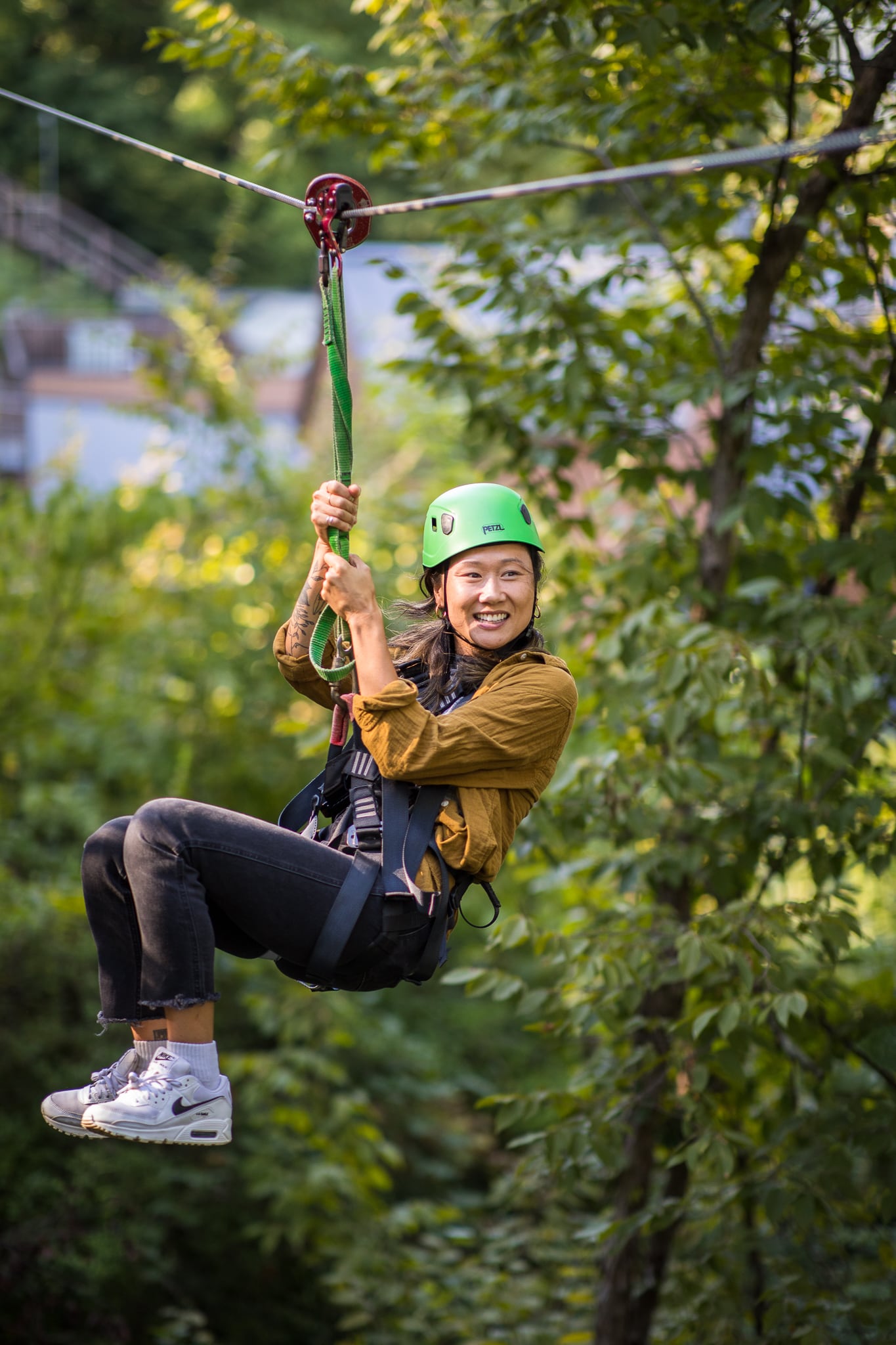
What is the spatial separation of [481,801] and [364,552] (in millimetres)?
4320

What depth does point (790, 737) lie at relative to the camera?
4625 millimetres

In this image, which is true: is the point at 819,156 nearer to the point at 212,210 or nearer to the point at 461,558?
the point at 461,558

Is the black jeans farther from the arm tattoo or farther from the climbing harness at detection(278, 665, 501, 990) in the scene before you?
the arm tattoo

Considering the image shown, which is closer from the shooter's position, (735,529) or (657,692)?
(657,692)

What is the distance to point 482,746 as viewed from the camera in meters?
2.49

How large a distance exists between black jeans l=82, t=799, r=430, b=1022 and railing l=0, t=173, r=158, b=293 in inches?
891

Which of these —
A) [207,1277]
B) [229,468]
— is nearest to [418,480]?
[229,468]

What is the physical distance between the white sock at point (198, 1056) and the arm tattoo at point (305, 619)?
0.89 meters

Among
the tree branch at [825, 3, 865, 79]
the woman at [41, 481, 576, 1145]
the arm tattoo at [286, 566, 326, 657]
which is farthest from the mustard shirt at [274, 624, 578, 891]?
the tree branch at [825, 3, 865, 79]

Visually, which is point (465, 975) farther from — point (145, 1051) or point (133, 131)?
point (133, 131)

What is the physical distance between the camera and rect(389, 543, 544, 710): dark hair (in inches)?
111

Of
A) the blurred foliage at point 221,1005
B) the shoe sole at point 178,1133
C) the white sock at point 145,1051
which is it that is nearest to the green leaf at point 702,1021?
the shoe sole at point 178,1133

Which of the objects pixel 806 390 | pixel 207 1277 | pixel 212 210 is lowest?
pixel 207 1277

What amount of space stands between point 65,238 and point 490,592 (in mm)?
24864
